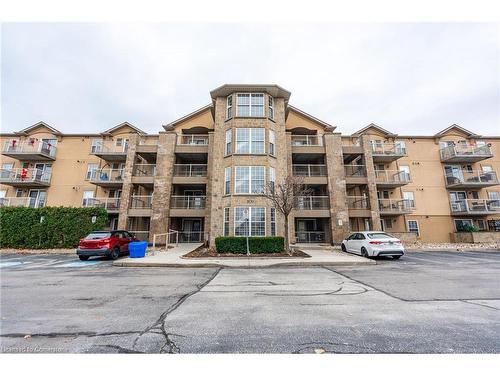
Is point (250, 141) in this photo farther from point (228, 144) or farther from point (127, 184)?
point (127, 184)

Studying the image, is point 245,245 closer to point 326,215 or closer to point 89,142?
point 326,215

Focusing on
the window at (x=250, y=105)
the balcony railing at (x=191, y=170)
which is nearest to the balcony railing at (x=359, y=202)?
the window at (x=250, y=105)

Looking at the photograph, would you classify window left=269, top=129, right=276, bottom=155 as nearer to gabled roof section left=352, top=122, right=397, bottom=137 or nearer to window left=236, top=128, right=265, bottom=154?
window left=236, top=128, right=265, bottom=154

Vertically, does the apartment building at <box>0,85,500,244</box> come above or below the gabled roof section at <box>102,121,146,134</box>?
below

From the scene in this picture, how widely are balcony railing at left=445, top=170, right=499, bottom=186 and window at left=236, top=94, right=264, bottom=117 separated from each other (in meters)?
23.4

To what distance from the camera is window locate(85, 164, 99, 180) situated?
78.6 ft

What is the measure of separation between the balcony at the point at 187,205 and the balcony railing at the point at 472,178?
27.6 metres

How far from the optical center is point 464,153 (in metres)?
24.3

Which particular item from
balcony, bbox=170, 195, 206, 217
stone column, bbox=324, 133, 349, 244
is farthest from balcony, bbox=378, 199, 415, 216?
balcony, bbox=170, 195, 206, 217

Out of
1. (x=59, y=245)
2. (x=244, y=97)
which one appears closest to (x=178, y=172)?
(x=244, y=97)

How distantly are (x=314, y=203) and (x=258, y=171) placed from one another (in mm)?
7378

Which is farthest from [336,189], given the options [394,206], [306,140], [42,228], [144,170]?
[42,228]

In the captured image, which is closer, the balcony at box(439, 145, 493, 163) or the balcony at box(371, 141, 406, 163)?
the balcony at box(371, 141, 406, 163)

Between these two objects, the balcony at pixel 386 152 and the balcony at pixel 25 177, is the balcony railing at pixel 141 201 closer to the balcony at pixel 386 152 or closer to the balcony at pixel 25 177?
the balcony at pixel 25 177
